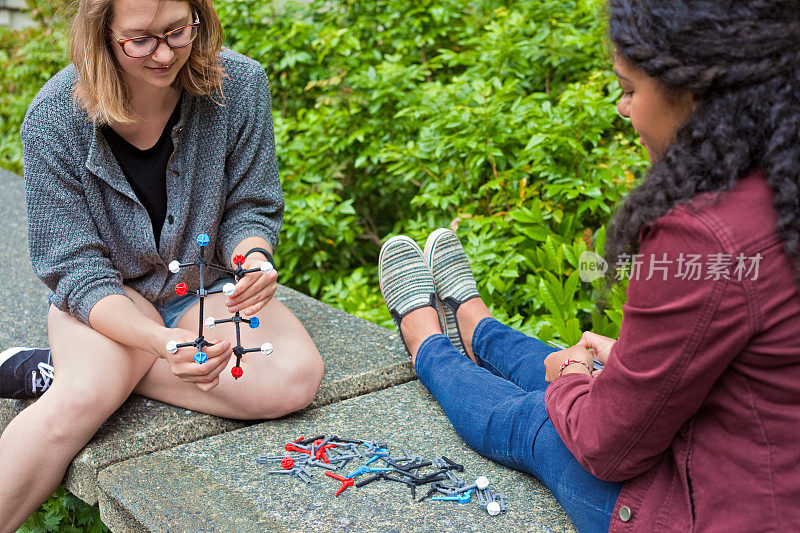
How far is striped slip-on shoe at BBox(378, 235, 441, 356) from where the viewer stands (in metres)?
2.66

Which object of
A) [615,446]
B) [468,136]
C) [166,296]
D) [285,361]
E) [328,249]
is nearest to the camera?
[615,446]

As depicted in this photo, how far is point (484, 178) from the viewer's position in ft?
11.5

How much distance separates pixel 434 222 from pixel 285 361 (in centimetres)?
133

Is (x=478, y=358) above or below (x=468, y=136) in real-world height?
below

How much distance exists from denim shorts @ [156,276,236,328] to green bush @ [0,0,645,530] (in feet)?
3.06

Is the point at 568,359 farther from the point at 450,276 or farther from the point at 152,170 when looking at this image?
the point at 152,170

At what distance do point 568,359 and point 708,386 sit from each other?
1.94 ft

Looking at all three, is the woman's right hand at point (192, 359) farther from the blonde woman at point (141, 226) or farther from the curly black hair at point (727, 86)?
the curly black hair at point (727, 86)

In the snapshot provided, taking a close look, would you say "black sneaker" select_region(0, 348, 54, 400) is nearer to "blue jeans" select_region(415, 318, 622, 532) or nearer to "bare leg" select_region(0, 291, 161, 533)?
"bare leg" select_region(0, 291, 161, 533)

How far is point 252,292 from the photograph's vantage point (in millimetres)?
2168

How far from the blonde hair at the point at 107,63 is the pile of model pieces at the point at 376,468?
100cm

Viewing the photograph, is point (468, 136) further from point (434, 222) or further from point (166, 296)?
point (166, 296)

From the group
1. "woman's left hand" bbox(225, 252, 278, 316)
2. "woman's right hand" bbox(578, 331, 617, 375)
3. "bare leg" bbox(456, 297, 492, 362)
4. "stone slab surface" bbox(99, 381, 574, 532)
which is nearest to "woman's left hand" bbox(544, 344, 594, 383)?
"woman's right hand" bbox(578, 331, 617, 375)

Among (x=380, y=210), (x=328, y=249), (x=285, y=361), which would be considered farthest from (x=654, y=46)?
(x=380, y=210)
